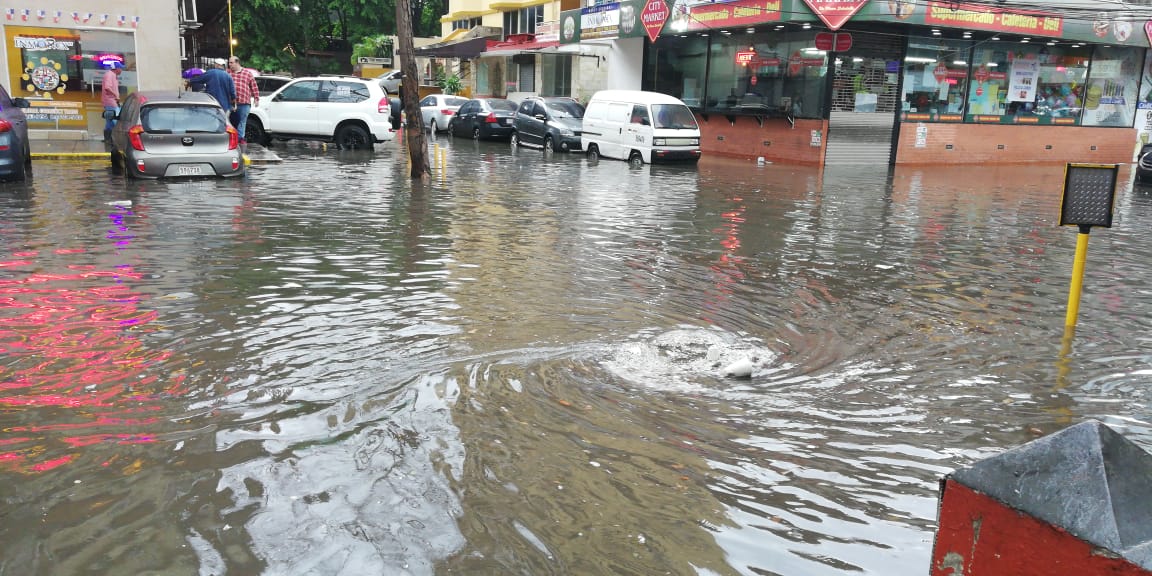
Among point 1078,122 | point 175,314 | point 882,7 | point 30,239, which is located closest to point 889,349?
point 175,314

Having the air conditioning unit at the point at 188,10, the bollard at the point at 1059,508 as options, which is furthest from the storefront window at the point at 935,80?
the bollard at the point at 1059,508

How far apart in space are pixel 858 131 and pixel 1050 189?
6.34 m

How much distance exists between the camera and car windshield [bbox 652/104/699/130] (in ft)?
Answer: 71.0

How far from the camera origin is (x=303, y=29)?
51.9m

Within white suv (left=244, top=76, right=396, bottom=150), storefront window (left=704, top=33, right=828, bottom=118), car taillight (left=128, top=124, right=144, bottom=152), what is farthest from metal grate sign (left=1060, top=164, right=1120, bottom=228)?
storefront window (left=704, top=33, right=828, bottom=118)

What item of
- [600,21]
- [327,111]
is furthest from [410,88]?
[600,21]

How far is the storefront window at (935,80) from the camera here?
2512 cm

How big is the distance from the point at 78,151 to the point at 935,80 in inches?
850

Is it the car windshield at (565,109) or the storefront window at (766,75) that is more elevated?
the storefront window at (766,75)

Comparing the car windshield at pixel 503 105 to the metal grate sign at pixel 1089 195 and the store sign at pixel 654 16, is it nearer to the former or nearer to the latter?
the store sign at pixel 654 16

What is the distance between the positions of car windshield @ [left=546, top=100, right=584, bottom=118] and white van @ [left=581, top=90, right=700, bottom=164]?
254 centimetres

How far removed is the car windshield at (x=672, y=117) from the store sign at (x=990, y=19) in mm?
6831

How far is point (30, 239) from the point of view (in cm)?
920

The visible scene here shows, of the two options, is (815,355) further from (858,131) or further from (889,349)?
(858,131)
